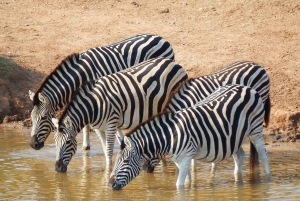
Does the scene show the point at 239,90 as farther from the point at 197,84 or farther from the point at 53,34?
the point at 53,34

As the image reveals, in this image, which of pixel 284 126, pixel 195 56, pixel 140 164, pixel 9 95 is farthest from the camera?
pixel 195 56

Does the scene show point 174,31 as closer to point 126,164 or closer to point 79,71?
point 79,71

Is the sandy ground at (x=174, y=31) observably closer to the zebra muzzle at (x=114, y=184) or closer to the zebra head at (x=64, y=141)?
the zebra head at (x=64, y=141)

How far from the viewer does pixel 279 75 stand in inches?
664

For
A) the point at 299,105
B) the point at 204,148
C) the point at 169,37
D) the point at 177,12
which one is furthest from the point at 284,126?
the point at 177,12

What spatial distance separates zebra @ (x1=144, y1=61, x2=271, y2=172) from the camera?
38.5 ft

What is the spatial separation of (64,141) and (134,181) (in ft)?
4.43

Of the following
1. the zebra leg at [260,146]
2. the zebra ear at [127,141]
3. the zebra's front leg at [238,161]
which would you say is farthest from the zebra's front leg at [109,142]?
the zebra leg at [260,146]

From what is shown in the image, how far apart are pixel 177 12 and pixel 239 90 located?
1028 cm

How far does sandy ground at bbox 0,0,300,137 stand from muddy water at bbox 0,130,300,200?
3.32m

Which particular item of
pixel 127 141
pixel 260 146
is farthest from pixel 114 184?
pixel 260 146

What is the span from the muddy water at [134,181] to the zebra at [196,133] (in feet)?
1.43

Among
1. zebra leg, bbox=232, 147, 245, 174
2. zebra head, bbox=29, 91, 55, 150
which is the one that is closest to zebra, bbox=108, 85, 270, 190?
zebra leg, bbox=232, 147, 245, 174

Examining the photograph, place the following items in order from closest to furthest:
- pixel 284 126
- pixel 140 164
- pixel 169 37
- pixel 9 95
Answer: pixel 140 164 < pixel 284 126 < pixel 9 95 < pixel 169 37
